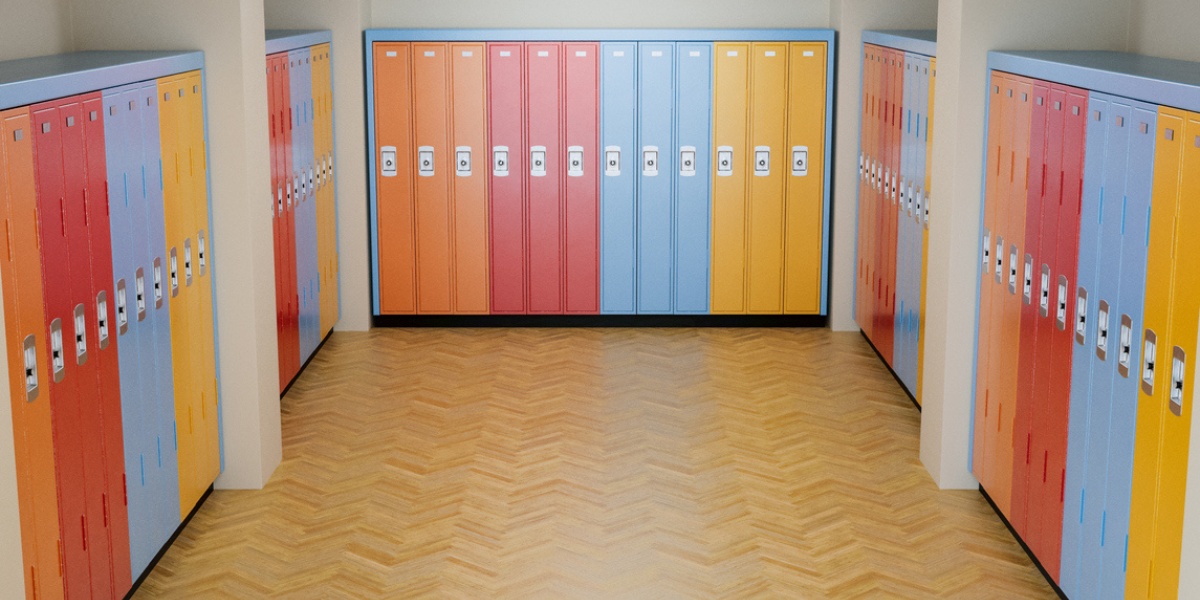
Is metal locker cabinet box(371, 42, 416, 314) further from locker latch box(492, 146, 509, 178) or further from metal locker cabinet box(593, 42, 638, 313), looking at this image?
metal locker cabinet box(593, 42, 638, 313)

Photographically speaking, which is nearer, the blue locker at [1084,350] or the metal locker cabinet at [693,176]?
the blue locker at [1084,350]

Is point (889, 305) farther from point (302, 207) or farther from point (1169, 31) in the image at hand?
point (302, 207)

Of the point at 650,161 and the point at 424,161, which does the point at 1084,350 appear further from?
the point at 424,161

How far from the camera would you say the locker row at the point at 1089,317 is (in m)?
4.08

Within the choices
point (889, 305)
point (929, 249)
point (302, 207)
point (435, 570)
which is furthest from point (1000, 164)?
point (302, 207)

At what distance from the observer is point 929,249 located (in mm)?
6805

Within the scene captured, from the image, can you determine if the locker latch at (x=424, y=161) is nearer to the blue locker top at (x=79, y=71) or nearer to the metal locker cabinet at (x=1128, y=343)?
the blue locker top at (x=79, y=71)

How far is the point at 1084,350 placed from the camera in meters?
4.88

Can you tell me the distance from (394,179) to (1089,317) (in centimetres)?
629

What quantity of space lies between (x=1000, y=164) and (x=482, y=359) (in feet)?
14.5

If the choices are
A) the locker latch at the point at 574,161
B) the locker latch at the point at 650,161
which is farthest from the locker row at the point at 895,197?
the locker latch at the point at 574,161

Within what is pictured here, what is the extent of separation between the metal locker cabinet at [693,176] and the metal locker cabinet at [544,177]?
37.3 inches

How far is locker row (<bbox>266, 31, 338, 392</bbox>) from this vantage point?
789cm

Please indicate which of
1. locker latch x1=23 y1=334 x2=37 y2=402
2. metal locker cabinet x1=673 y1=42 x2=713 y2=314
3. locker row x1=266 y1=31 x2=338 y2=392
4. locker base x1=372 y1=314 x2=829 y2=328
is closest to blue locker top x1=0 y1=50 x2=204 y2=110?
locker latch x1=23 y1=334 x2=37 y2=402
